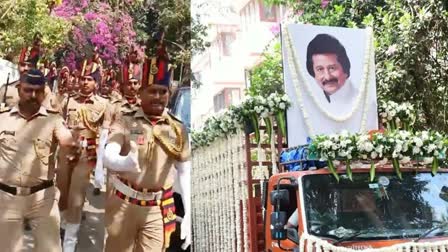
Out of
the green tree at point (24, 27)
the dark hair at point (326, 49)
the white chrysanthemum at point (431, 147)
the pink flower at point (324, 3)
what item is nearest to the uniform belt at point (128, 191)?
the green tree at point (24, 27)

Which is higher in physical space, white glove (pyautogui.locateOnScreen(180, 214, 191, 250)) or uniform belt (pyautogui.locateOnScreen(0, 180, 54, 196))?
uniform belt (pyautogui.locateOnScreen(0, 180, 54, 196))

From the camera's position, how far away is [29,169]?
379 centimetres

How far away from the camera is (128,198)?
13.4 feet

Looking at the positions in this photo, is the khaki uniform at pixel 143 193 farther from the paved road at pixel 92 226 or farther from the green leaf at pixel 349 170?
the green leaf at pixel 349 170

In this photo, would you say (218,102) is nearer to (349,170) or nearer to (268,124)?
(268,124)

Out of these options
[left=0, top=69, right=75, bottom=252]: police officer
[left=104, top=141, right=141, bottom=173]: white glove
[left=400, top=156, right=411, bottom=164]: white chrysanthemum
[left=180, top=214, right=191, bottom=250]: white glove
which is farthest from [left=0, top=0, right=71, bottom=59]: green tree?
[left=400, top=156, right=411, bottom=164]: white chrysanthemum

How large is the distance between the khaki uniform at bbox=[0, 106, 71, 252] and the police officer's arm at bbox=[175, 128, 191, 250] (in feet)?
2.61

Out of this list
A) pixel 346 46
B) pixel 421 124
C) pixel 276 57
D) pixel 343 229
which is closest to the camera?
pixel 343 229

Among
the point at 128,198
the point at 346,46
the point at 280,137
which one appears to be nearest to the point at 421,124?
the point at 346,46

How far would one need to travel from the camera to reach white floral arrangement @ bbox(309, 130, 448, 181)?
381 centimetres

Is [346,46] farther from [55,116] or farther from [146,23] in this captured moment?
[55,116]

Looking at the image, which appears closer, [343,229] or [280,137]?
[343,229]

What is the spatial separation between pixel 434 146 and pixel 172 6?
204cm

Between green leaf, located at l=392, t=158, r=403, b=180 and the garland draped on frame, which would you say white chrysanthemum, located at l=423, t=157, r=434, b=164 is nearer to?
green leaf, located at l=392, t=158, r=403, b=180
